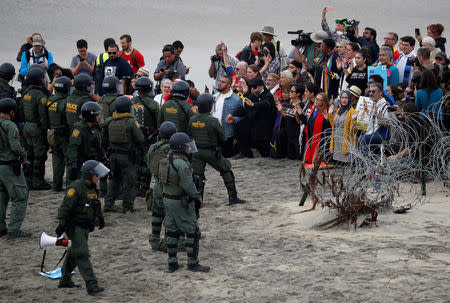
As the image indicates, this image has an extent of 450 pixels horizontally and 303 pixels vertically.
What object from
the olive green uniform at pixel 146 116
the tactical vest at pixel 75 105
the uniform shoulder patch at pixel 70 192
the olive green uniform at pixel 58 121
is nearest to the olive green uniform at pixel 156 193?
the uniform shoulder patch at pixel 70 192

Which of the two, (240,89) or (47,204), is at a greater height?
(240,89)

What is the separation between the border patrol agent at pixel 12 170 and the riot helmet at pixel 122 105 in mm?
1678

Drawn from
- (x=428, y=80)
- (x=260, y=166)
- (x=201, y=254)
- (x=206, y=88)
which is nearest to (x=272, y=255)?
(x=201, y=254)

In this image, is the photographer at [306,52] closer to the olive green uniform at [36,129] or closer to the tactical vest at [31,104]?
the olive green uniform at [36,129]

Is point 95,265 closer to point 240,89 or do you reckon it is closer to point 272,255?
point 272,255

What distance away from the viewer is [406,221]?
10055mm

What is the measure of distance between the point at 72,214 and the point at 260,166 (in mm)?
7282

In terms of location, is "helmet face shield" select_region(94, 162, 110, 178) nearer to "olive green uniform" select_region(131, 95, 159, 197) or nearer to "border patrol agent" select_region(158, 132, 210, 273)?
"border patrol agent" select_region(158, 132, 210, 273)

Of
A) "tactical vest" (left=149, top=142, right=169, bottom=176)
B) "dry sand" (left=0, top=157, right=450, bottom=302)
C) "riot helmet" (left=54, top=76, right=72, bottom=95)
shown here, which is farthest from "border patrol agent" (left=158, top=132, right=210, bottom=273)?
"riot helmet" (left=54, top=76, right=72, bottom=95)

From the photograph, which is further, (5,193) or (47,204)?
(47,204)

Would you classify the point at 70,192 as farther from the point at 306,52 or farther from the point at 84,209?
the point at 306,52

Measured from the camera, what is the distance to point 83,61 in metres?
16.8

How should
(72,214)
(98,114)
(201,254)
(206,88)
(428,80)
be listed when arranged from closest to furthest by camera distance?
(72,214) < (201,254) < (98,114) < (428,80) < (206,88)

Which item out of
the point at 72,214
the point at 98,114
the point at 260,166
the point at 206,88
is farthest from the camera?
the point at 206,88
